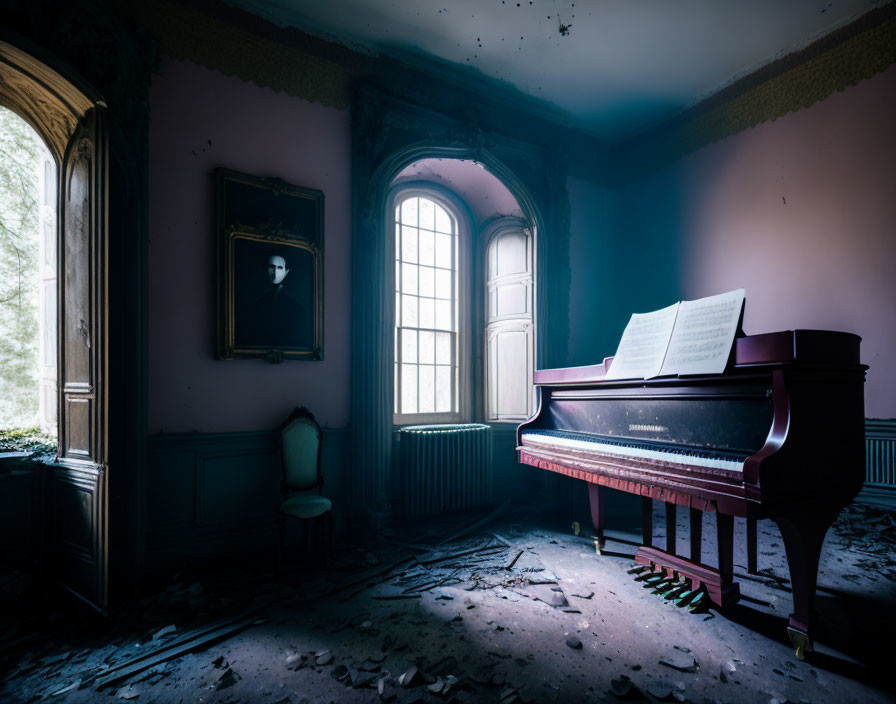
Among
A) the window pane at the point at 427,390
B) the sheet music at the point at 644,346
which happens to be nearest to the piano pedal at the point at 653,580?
the sheet music at the point at 644,346

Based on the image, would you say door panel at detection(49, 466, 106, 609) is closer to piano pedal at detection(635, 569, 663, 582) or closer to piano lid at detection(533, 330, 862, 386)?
piano pedal at detection(635, 569, 663, 582)

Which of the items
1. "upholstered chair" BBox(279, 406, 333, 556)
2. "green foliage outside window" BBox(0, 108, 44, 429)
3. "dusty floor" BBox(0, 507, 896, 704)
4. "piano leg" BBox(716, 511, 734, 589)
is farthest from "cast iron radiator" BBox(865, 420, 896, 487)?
"green foliage outside window" BBox(0, 108, 44, 429)

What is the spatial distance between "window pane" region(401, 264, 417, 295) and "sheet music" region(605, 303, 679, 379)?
2.42 metres

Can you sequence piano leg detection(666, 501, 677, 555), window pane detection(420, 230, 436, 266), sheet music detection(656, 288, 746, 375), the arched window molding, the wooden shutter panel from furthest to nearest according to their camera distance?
window pane detection(420, 230, 436, 266), the arched window molding, piano leg detection(666, 501, 677, 555), the wooden shutter panel, sheet music detection(656, 288, 746, 375)

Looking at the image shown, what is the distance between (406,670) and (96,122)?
10.7 ft

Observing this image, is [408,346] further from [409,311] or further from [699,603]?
[699,603]

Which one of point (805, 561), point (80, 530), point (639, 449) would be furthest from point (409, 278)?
point (805, 561)

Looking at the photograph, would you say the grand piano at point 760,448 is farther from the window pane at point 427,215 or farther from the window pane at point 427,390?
the window pane at point 427,215

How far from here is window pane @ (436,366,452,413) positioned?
16.1 feet

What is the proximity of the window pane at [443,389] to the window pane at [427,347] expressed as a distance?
0.46 ft

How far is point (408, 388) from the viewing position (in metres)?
4.69

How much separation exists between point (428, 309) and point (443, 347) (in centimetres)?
43

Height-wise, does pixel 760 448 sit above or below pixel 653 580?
above

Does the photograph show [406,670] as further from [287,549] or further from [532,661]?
[287,549]
